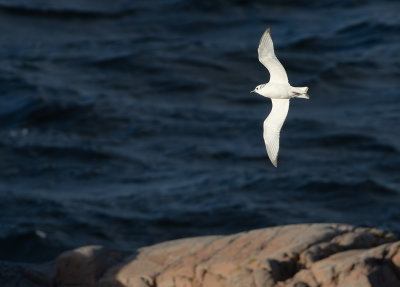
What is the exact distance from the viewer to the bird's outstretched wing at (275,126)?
1191 cm

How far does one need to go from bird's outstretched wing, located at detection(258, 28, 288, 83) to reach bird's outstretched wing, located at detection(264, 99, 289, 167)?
0.64 metres

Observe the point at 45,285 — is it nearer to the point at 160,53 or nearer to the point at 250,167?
the point at 250,167

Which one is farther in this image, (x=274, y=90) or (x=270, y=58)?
(x=274, y=90)

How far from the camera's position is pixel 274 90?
1133 cm

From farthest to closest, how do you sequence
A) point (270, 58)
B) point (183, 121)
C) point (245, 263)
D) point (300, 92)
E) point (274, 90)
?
point (183, 121) < point (245, 263) < point (274, 90) < point (270, 58) < point (300, 92)

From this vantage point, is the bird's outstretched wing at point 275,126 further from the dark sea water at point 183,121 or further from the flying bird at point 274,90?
the dark sea water at point 183,121

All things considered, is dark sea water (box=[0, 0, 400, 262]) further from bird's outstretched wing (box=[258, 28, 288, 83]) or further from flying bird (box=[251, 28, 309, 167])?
bird's outstretched wing (box=[258, 28, 288, 83])

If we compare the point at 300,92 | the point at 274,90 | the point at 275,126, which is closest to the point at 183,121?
the point at 275,126

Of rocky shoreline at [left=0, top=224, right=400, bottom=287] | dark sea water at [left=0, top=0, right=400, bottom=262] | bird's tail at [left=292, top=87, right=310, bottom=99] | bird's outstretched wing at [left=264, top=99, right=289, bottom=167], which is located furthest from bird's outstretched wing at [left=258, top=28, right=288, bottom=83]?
dark sea water at [left=0, top=0, right=400, bottom=262]

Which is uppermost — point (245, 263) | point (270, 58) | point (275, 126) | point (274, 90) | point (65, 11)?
point (270, 58)

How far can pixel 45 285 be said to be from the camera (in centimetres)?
1321

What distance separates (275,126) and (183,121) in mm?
12897

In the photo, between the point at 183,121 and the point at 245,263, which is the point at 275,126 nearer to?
the point at 245,263

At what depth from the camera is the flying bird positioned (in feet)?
35.8
